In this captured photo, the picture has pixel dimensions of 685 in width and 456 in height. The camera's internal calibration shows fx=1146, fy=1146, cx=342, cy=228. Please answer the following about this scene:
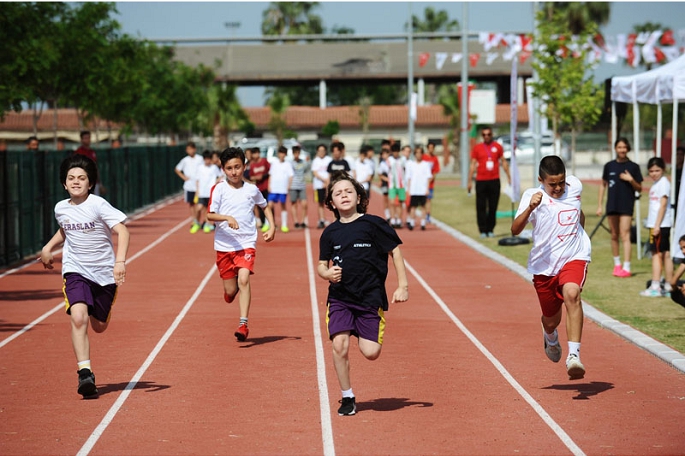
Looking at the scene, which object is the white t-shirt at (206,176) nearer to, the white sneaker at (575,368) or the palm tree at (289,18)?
the white sneaker at (575,368)

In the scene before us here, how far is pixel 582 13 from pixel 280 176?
2583 inches

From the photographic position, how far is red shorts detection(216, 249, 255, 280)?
11078mm

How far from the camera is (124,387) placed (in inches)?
348

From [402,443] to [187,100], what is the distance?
48264mm

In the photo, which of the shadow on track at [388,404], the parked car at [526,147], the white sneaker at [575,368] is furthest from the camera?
the parked car at [526,147]

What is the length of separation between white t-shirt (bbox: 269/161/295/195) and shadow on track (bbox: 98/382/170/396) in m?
15.8

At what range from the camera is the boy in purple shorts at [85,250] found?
27.5 ft

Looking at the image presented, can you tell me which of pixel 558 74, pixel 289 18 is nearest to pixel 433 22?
pixel 289 18

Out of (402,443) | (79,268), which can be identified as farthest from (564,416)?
(79,268)

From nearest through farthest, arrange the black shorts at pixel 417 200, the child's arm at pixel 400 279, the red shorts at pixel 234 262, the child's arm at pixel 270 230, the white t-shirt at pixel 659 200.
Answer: the child's arm at pixel 400 279 → the child's arm at pixel 270 230 → the red shorts at pixel 234 262 → the white t-shirt at pixel 659 200 → the black shorts at pixel 417 200

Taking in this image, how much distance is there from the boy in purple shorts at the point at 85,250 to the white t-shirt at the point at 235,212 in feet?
8.52

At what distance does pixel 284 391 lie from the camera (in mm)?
8664

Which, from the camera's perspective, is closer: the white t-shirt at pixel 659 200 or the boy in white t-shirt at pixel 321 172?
the white t-shirt at pixel 659 200

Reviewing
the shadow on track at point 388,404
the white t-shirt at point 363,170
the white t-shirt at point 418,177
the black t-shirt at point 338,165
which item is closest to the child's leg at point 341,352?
the shadow on track at point 388,404
